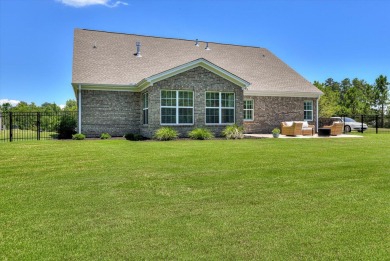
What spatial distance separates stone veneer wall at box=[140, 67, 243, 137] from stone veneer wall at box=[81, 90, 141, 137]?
4.18 ft

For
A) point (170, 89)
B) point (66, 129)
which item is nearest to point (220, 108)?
point (170, 89)

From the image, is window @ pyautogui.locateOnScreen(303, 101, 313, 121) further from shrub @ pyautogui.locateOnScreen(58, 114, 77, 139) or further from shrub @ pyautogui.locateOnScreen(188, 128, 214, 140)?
shrub @ pyautogui.locateOnScreen(58, 114, 77, 139)

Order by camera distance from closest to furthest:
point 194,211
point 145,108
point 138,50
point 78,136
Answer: point 194,211 → point 78,136 → point 145,108 → point 138,50

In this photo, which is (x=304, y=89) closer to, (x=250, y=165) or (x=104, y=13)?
(x=104, y=13)

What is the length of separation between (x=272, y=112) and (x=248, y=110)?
196 centimetres

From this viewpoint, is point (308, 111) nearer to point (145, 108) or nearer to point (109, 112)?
point (145, 108)

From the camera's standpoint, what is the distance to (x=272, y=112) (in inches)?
894

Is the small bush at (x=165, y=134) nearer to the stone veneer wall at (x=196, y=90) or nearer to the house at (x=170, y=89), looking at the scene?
the stone veneer wall at (x=196, y=90)

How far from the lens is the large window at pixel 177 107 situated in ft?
57.0

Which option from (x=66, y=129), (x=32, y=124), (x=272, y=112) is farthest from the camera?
(x=272, y=112)

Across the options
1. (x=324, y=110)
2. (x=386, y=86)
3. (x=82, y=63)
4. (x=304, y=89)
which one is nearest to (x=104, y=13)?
(x=82, y=63)

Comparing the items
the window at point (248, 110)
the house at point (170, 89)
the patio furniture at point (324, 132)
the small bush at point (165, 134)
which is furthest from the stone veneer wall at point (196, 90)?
the patio furniture at point (324, 132)

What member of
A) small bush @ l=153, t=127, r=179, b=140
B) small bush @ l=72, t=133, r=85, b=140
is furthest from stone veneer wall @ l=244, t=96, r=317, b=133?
small bush @ l=72, t=133, r=85, b=140

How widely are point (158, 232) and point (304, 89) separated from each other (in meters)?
21.9
